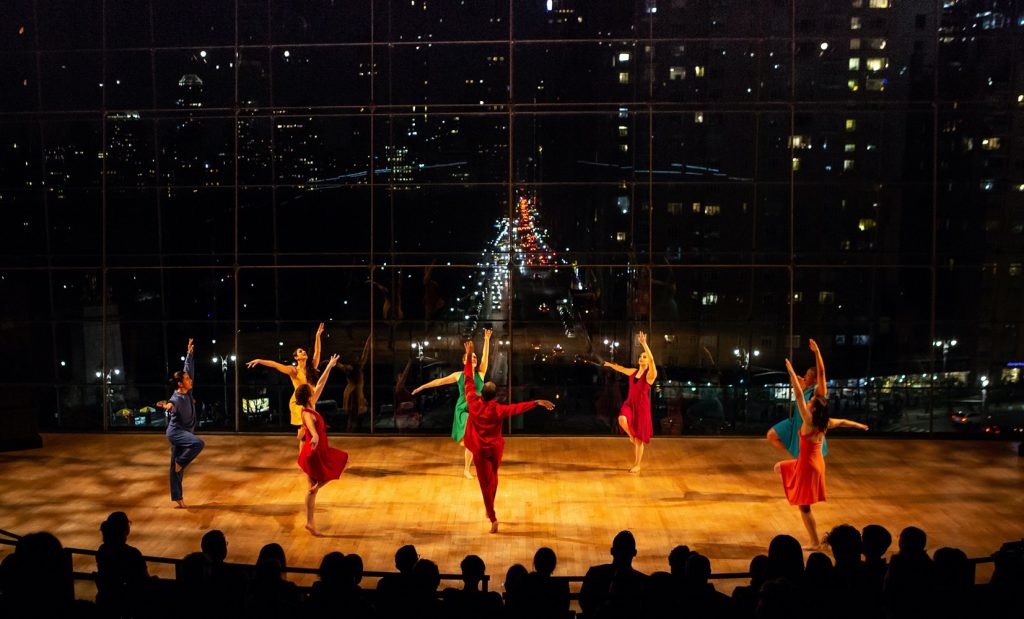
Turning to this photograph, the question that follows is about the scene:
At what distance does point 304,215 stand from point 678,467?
5.89m

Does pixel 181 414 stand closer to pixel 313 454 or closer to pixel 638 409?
pixel 313 454

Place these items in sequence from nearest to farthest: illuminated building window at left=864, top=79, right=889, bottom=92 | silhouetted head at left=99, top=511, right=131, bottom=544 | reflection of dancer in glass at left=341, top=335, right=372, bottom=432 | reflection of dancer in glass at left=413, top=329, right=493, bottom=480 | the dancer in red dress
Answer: silhouetted head at left=99, top=511, right=131, bottom=544, the dancer in red dress, reflection of dancer in glass at left=413, top=329, right=493, bottom=480, illuminated building window at left=864, top=79, right=889, bottom=92, reflection of dancer in glass at left=341, top=335, right=372, bottom=432

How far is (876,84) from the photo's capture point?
11570 mm

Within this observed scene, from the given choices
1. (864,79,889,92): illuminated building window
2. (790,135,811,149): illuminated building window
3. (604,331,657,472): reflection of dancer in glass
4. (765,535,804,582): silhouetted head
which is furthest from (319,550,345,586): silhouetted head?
(864,79,889,92): illuminated building window

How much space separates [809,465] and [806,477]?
97 mm

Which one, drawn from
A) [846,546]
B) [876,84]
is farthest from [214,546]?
[876,84]

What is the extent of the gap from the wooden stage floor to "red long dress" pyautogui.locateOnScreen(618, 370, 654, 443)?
523 millimetres

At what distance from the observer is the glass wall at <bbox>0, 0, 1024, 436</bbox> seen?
11.6 meters

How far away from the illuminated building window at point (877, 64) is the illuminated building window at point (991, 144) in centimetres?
154

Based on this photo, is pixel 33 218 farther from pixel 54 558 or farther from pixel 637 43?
pixel 54 558

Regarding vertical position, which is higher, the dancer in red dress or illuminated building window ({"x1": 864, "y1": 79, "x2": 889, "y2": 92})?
illuminated building window ({"x1": 864, "y1": 79, "x2": 889, "y2": 92})

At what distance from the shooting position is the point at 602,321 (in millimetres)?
12047

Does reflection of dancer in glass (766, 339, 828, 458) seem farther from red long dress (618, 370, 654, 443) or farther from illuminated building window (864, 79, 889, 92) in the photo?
illuminated building window (864, 79, 889, 92)

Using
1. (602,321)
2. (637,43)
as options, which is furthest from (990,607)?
(637,43)
